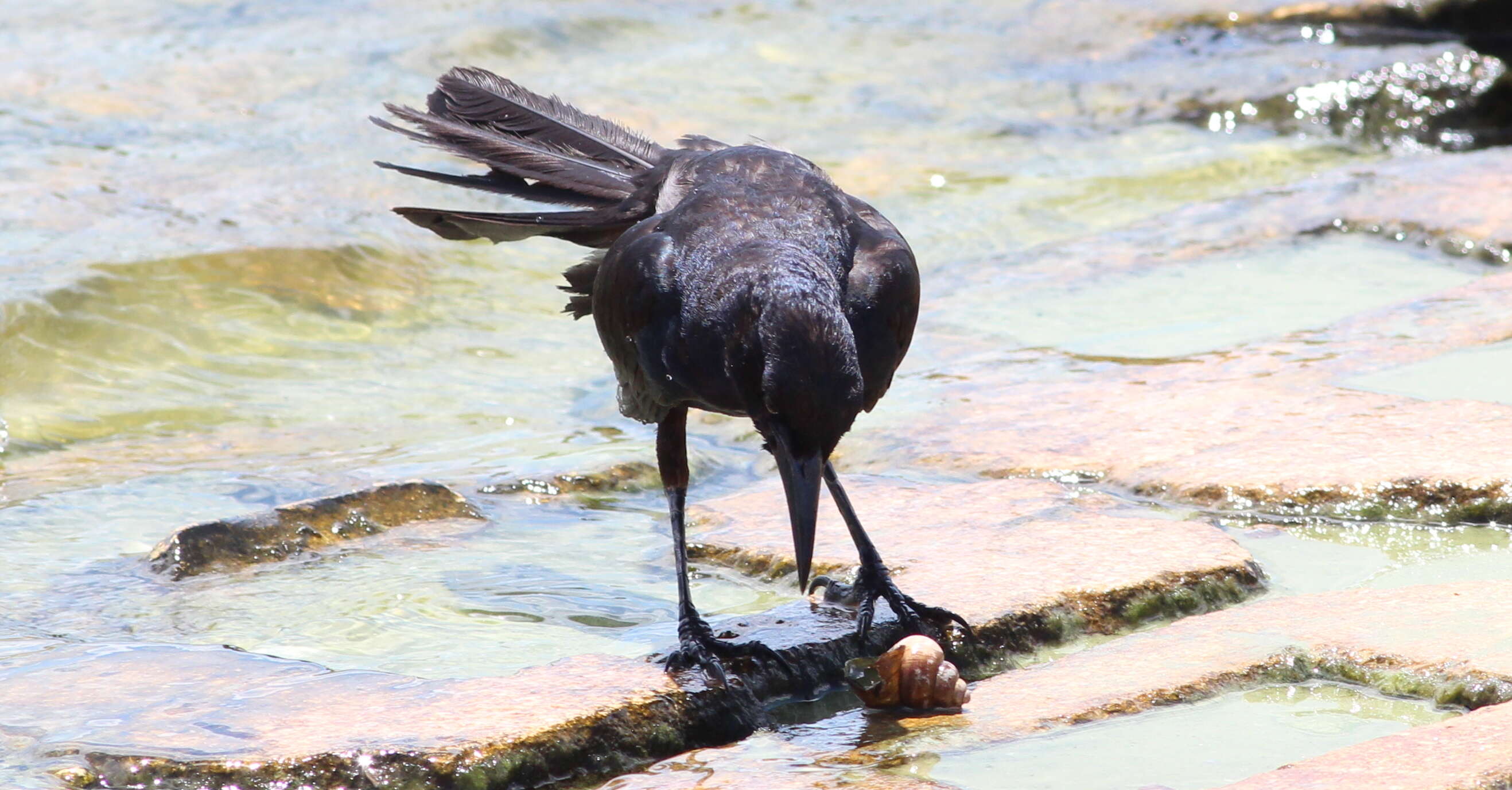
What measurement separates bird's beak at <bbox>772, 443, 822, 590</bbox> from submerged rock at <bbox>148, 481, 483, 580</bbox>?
5.86 feet

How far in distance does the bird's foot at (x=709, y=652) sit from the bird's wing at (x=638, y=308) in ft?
1.73

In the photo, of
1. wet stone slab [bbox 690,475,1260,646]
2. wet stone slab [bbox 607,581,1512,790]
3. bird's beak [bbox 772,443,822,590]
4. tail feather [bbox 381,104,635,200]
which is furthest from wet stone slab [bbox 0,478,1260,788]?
tail feather [bbox 381,104,635,200]

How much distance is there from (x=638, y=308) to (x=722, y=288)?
38 centimetres

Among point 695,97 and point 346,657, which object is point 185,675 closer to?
point 346,657

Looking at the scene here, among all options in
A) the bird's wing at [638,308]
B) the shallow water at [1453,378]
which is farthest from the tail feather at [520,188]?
the shallow water at [1453,378]

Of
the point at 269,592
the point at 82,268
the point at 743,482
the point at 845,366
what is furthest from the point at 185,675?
the point at 82,268

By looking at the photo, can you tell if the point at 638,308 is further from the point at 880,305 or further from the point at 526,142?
the point at 526,142

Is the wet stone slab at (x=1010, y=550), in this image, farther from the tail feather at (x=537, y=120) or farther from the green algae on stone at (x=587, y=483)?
the tail feather at (x=537, y=120)

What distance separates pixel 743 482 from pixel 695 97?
6568mm

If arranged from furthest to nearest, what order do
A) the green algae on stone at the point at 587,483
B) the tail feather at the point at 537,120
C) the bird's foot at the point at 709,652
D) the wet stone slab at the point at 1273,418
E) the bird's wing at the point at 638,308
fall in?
the green algae on stone at the point at 587,483, the tail feather at the point at 537,120, the wet stone slab at the point at 1273,418, the bird's wing at the point at 638,308, the bird's foot at the point at 709,652

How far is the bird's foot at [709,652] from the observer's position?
328 centimetres

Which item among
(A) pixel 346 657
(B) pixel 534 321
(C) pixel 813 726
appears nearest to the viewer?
(C) pixel 813 726

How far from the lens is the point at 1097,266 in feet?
24.6

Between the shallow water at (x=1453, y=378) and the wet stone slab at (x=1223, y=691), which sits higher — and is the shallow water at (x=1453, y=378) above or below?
above
